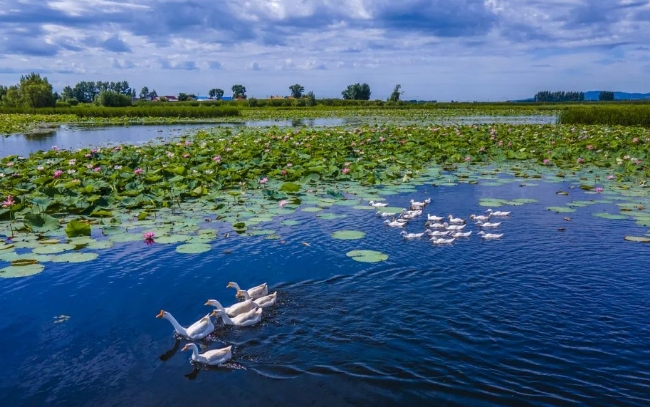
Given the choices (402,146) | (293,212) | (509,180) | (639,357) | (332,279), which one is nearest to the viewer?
(639,357)

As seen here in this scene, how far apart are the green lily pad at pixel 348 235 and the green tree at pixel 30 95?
88.4 metres

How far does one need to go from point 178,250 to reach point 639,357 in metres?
7.20

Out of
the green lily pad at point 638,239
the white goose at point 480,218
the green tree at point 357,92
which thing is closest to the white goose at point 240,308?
the white goose at point 480,218

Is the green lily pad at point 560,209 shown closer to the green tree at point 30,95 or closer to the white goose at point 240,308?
the white goose at point 240,308

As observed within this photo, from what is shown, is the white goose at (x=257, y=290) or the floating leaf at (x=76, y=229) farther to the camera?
the floating leaf at (x=76, y=229)

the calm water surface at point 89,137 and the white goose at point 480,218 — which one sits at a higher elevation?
the calm water surface at point 89,137

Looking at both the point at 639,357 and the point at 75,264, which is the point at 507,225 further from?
the point at 75,264

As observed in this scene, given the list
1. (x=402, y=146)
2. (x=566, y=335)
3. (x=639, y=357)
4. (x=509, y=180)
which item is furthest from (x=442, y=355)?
(x=402, y=146)

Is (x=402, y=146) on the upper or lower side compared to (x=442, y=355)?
upper

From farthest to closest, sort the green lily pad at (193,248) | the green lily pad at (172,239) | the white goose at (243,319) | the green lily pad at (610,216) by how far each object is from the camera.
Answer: the green lily pad at (610,216), the green lily pad at (172,239), the green lily pad at (193,248), the white goose at (243,319)

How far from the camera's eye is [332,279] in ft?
26.3

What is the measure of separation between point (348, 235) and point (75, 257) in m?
5.00

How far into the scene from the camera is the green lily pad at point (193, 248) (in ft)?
30.1

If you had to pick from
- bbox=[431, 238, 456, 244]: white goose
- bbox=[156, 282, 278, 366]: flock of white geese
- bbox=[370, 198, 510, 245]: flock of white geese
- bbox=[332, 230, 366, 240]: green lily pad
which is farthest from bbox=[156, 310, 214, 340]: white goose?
bbox=[431, 238, 456, 244]: white goose
